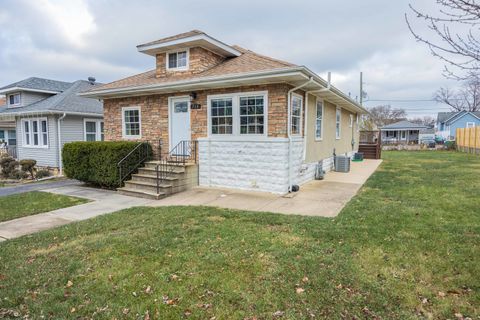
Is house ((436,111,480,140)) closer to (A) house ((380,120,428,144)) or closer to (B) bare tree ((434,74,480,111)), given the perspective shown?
(B) bare tree ((434,74,480,111))

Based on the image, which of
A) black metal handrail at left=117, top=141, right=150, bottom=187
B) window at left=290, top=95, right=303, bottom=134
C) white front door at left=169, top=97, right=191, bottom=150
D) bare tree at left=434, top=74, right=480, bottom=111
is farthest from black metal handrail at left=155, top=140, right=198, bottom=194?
bare tree at left=434, top=74, right=480, bottom=111

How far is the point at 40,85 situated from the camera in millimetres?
17391

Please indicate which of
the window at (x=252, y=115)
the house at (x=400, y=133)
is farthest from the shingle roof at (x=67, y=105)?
the house at (x=400, y=133)

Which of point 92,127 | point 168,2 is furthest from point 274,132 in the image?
point 92,127

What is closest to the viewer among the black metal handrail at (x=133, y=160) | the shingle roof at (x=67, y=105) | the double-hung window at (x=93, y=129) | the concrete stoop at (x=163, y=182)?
the concrete stoop at (x=163, y=182)

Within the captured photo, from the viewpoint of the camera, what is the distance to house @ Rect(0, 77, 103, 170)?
1436cm

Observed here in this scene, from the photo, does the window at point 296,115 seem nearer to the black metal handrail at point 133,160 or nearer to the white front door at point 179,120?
the white front door at point 179,120

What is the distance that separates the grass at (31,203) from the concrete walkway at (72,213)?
0.31m

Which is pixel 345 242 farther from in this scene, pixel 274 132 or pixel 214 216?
pixel 274 132

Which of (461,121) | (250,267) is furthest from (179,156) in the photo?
(461,121)

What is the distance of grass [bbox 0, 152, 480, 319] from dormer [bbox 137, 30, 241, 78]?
5.78 metres

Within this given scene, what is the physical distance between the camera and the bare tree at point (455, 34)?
8.56 ft

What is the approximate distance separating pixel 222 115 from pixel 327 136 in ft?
17.0

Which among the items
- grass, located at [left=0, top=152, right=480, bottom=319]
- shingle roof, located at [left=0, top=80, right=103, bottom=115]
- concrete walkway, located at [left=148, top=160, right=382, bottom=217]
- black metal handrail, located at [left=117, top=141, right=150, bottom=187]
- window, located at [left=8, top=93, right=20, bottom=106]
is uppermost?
window, located at [left=8, top=93, right=20, bottom=106]
